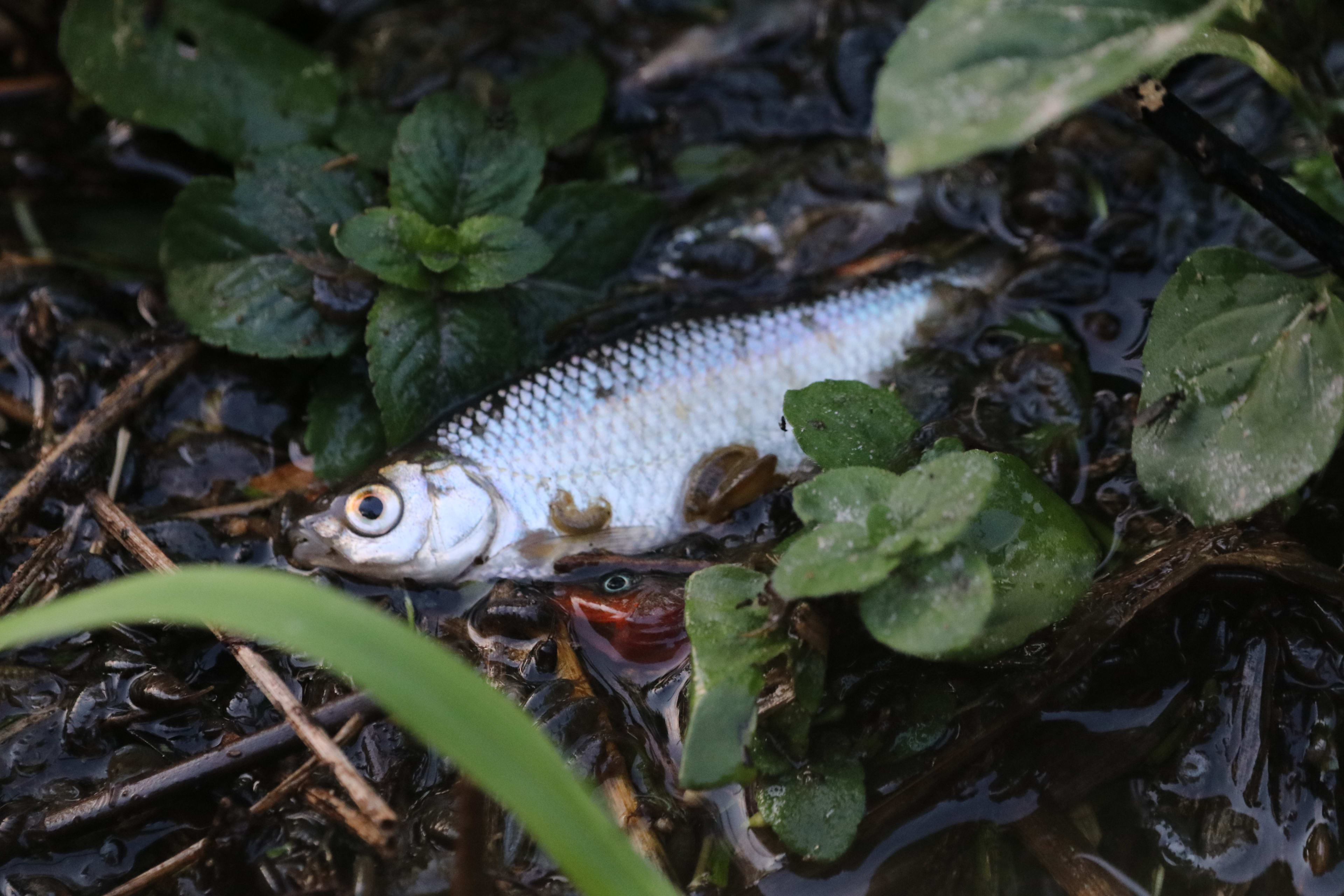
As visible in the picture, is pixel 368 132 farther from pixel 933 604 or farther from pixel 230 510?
pixel 933 604

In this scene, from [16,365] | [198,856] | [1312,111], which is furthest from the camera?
[16,365]

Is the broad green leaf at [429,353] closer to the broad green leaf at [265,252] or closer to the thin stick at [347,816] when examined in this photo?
the broad green leaf at [265,252]

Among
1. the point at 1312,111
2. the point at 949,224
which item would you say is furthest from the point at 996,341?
the point at 1312,111

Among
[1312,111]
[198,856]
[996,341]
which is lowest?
[198,856]

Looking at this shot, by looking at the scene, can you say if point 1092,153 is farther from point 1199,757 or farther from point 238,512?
point 238,512

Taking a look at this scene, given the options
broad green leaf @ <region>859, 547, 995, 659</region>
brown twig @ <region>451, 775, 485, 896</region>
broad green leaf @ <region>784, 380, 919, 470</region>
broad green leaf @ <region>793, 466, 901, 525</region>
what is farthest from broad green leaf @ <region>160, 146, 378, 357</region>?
broad green leaf @ <region>859, 547, 995, 659</region>

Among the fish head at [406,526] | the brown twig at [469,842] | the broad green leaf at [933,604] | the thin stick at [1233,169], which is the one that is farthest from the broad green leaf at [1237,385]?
the fish head at [406,526]

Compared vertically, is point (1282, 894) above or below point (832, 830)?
below

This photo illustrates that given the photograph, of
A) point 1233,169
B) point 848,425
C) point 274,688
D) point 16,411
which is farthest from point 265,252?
point 1233,169
